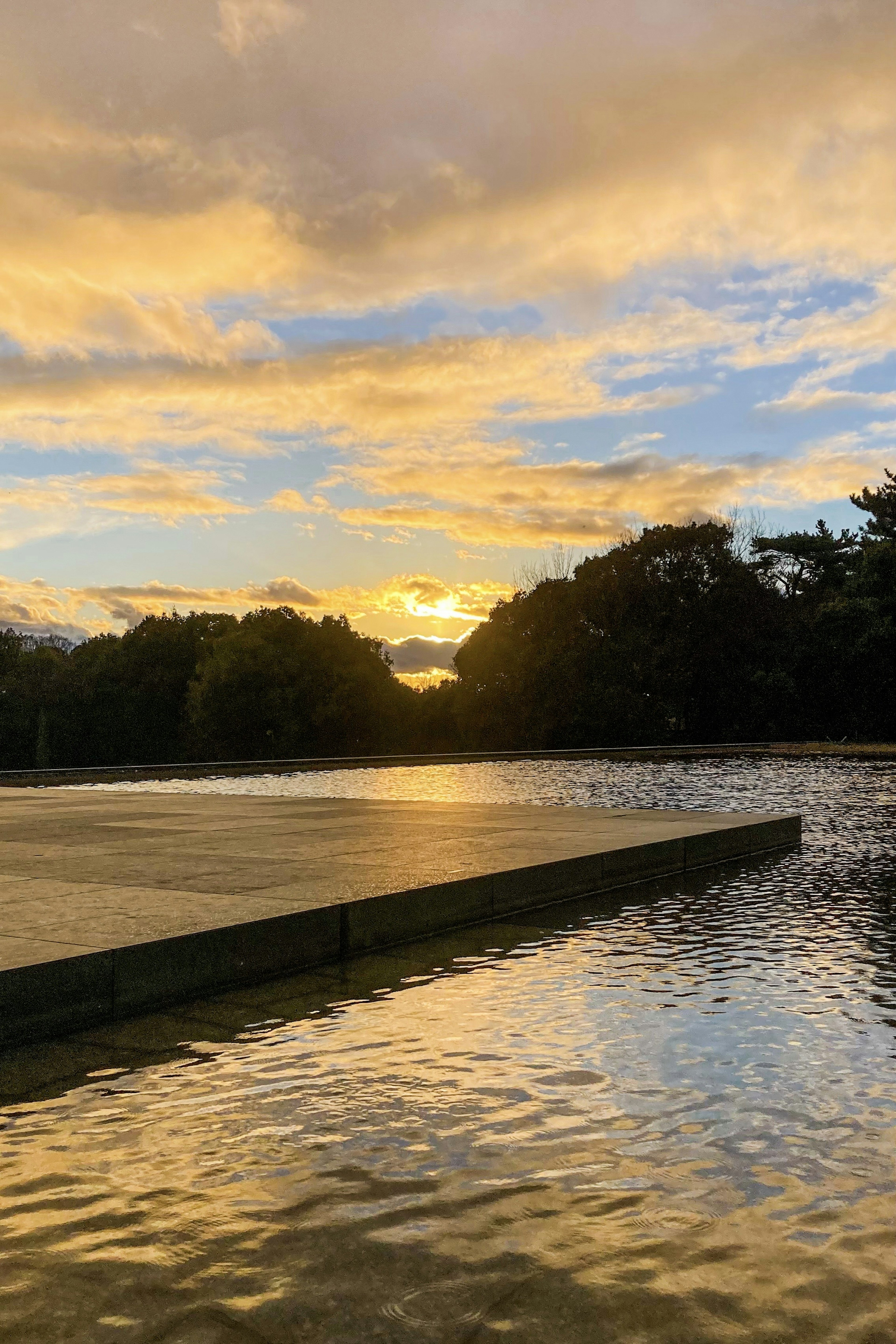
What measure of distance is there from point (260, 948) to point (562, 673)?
40.3 metres

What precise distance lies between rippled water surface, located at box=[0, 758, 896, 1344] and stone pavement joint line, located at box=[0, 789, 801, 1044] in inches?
8.7

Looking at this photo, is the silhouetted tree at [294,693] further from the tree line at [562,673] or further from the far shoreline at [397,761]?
the far shoreline at [397,761]

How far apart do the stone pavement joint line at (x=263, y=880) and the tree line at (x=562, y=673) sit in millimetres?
32747

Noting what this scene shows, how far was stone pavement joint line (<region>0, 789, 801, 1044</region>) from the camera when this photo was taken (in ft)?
16.4

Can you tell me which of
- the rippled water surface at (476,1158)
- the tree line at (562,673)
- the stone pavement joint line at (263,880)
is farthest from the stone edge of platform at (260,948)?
the tree line at (562,673)

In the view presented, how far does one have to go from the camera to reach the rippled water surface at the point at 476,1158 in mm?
2473

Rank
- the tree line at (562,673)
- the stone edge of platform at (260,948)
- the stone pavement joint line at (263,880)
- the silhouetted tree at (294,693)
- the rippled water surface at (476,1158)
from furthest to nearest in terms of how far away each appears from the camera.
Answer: the silhouetted tree at (294,693)
the tree line at (562,673)
the stone pavement joint line at (263,880)
the stone edge of platform at (260,948)
the rippled water surface at (476,1158)

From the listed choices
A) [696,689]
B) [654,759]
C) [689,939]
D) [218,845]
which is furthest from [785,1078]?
[696,689]

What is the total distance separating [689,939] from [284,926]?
7.65ft

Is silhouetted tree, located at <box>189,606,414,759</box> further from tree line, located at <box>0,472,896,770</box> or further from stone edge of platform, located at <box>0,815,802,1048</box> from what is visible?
stone edge of platform, located at <box>0,815,802,1048</box>

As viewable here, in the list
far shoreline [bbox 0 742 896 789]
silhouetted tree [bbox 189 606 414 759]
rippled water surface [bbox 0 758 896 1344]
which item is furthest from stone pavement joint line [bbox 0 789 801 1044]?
silhouetted tree [bbox 189 606 414 759]

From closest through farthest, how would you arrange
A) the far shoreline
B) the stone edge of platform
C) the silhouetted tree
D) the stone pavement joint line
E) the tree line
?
the stone edge of platform < the stone pavement joint line < the far shoreline < the tree line < the silhouetted tree

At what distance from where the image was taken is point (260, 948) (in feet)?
18.5

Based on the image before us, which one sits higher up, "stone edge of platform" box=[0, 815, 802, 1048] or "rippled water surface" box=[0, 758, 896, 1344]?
"stone edge of platform" box=[0, 815, 802, 1048]
